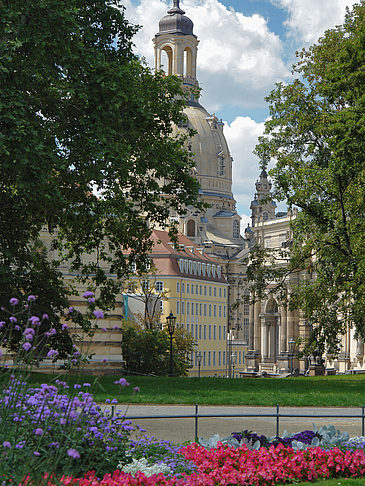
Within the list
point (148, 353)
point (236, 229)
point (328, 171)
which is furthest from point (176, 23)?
point (328, 171)

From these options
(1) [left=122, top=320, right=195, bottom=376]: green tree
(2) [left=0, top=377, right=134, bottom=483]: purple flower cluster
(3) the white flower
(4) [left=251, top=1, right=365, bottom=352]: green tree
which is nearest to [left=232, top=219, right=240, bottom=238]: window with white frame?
(1) [left=122, top=320, right=195, bottom=376]: green tree

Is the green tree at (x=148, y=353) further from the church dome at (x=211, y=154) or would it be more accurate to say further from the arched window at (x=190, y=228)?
the church dome at (x=211, y=154)

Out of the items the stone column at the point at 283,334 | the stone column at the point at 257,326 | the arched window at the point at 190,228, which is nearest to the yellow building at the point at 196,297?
the stone column at the point at 257,326

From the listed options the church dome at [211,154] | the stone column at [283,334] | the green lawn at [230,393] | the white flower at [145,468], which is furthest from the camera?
the church dome at [211,154]

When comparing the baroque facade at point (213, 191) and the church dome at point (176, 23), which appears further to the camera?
the church dome at point (176, 23)

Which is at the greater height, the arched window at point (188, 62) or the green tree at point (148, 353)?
the arched window at point (188, 62)

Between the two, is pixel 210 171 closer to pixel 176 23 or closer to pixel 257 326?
pixel 176 23

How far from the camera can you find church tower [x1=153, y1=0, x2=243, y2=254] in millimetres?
172250

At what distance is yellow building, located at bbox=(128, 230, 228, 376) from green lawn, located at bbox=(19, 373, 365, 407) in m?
63.8

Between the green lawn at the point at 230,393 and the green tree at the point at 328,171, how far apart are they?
395cm

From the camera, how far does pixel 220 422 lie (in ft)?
63.8

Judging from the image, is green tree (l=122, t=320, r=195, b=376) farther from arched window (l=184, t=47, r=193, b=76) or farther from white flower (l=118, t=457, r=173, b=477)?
arched window (l=184, t=47, r=193, b=76)

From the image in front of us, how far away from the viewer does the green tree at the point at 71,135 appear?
2238 centimetres

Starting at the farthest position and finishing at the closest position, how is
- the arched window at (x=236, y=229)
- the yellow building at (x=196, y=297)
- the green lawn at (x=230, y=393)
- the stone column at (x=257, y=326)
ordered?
the arched window at (x=236, y=229), the stone column at (x=257, y=326), the yellow building at (x=196, y=297), the green lawn at (x=230, y=393)
